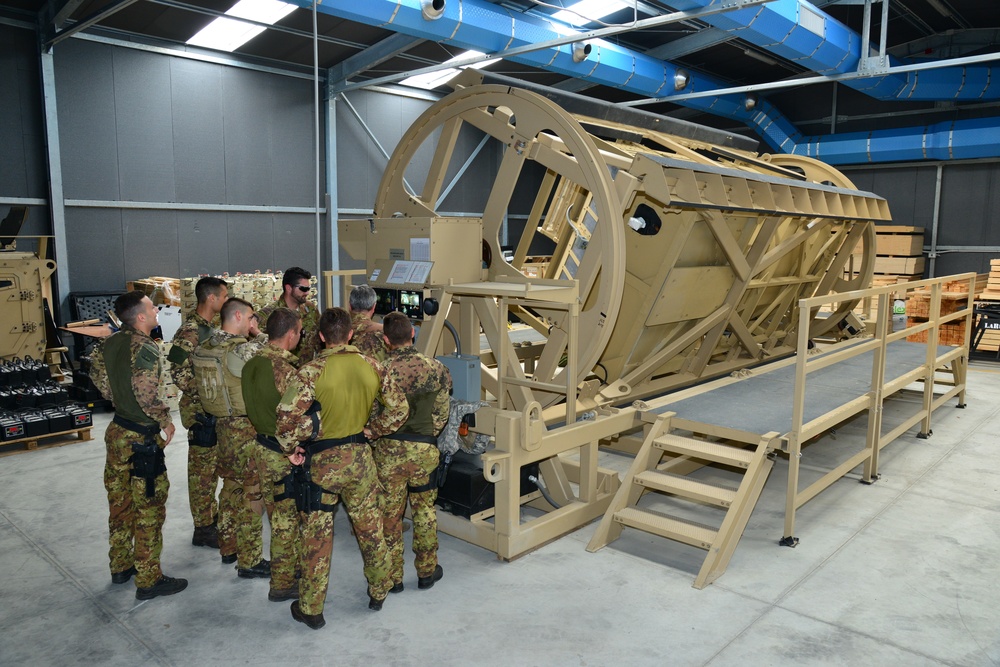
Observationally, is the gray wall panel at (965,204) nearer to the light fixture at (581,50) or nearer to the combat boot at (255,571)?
the light fixture at (581,50)

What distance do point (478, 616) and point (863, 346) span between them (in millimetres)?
3788

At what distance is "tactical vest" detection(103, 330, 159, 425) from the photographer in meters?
4.24

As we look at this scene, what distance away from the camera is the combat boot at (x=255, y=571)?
4609mm

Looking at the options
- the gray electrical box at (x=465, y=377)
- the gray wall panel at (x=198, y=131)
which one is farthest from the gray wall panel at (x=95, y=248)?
the gray electrical box at (x=465, y=377)

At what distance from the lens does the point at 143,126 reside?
38.8 feet

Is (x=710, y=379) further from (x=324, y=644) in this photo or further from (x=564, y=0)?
(x=564, y=0)

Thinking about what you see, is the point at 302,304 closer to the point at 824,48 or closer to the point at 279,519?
the point at 279,519

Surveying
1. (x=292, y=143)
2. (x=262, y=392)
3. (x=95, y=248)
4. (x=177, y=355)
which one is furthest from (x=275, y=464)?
(x=292, y=143)

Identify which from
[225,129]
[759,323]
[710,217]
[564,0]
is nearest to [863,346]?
[710,217]

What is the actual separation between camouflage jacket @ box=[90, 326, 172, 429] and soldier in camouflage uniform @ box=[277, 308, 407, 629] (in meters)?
1.00

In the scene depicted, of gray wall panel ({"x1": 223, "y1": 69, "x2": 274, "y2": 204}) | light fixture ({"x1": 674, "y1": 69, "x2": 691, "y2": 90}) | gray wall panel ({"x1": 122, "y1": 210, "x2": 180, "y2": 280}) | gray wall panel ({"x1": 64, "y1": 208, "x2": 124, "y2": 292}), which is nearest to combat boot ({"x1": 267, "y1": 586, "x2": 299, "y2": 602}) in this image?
gray wall panel ({"x1": 64, "y1": 208, "x2": 124, "y2": 292})

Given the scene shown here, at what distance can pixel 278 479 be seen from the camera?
4.12 m

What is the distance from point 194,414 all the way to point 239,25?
974cm

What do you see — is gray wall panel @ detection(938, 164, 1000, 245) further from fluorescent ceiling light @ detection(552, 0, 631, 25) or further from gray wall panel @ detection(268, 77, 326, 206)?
gray wall panel @ detection(268, 77, 326, 206)
